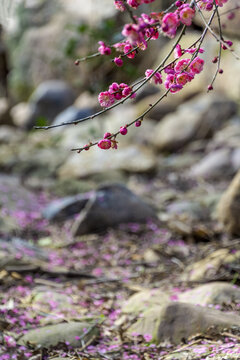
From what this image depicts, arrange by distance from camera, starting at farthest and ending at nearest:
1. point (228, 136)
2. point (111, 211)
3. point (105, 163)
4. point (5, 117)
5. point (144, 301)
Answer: point (5, 117)
point (228, 136)
point (105, 163)
point (111, 211)
point (144, 301)

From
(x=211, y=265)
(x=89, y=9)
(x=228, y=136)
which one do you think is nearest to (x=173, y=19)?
(x=211, y=265)

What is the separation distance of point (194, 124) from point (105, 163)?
8.50ft

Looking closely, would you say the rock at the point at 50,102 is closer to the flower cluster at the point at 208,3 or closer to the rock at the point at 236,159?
the rock at the point at 236,159

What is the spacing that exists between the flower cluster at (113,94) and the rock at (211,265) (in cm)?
192

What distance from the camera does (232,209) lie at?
435cm

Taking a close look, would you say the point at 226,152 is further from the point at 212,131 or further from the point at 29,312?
the point at 29,312

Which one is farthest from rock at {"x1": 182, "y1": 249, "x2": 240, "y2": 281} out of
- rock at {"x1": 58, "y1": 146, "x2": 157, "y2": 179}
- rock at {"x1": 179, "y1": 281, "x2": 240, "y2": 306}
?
rock at {"x1": 58, "y1": 146, "x2": 157, "y2": 179}

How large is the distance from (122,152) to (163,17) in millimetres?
7398

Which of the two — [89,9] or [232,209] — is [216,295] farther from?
[89,9]

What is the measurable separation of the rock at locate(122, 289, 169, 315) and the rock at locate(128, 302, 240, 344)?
0.35 metres

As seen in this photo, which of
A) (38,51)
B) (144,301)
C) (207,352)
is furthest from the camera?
(38,51)

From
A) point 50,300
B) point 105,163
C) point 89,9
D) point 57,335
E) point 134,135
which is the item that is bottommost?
point 134,135

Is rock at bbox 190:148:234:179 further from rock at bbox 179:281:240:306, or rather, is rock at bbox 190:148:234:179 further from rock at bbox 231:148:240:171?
rock at bbox 179:281:240:306

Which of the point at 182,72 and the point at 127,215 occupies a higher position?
the point at 182,72
